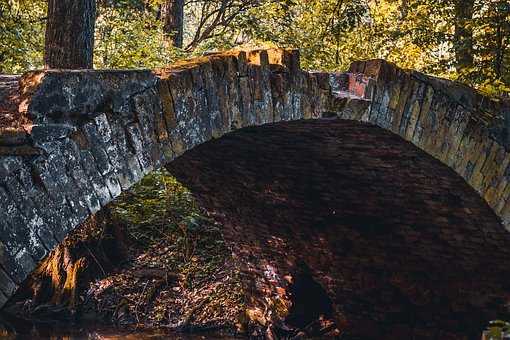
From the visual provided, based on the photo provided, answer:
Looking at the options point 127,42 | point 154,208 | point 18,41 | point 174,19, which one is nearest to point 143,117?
point 18,41

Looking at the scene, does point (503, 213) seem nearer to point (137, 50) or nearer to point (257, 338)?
point (257, 338)

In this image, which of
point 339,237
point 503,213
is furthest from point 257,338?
point 503,213

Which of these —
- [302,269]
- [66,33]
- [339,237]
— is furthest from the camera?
→ [302,269]

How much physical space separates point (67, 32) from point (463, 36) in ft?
21.9

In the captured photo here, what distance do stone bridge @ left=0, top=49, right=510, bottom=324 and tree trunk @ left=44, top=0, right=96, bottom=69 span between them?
7.64 ft

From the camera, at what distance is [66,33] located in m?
7.36

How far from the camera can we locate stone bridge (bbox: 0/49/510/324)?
3.81 m

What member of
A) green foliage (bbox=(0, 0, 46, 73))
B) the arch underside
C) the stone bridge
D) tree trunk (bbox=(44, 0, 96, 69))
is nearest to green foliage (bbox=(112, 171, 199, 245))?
the arch underside

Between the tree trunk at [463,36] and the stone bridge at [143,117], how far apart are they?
14.2ft

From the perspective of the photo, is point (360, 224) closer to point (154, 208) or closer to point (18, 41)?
point (154, 208)

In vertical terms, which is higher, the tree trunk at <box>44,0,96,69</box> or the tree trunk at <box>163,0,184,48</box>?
the tree trunk at <box>44,0,96,69</box>

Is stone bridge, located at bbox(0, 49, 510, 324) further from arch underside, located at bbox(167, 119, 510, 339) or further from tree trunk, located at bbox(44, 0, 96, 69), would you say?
tree trunk, located at bbox(44, 0, 96, 69)

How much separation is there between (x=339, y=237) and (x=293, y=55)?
385 centimetres

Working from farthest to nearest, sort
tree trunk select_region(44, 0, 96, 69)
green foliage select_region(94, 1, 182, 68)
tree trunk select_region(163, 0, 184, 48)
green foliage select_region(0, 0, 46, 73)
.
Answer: tree trunk select_region(163, 0, 184, 48)
green foliage select_region(94, 1, 182, 68)
green foliage select_region(0, 0, 46, 73)
tree trunk select_region(44, 0, 96, 69)
